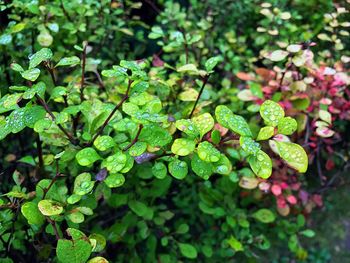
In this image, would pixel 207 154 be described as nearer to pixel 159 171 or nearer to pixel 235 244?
pixel 159 171

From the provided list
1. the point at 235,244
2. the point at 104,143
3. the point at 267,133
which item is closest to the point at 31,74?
the point at 104,143

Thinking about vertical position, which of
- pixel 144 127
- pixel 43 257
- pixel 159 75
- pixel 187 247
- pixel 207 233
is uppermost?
pixel 144 127

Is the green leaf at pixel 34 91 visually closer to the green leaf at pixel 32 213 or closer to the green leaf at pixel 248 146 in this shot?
the green leaf at pixel 32 213

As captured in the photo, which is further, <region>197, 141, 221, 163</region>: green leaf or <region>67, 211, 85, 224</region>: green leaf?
<region>67, 211, 85, 224</region>: green leaf

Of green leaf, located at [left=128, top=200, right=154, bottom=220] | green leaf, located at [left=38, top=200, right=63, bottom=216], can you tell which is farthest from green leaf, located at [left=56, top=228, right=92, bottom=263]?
green leaf, located at [left=128, top=200, right=154, bottom=220]

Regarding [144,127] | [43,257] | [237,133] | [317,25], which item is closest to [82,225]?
[43,257]

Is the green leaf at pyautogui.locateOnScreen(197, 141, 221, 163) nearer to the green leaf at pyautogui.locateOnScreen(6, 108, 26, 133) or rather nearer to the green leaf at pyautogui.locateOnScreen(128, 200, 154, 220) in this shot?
the green leaf at pyautogui.locateOnScreen(6, 108, 26, 133)

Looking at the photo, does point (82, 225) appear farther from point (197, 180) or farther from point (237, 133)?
point (237, 133)
